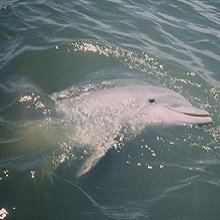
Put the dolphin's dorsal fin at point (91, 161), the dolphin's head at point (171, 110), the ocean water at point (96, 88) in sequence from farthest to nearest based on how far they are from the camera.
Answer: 1. the dolphin's head at point (171, 110)
2. the dolphin's dorsal fin at point (91, 161)
3. the ocean water at point (96, 88)

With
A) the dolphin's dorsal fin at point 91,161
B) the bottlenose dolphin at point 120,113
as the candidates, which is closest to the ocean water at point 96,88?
the dolphin's dorsal fin at point 91,161

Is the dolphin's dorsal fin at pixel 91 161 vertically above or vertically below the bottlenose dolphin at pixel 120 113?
below

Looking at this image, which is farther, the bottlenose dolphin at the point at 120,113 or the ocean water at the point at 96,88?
the bottlenose dolphin at the point at 120,113

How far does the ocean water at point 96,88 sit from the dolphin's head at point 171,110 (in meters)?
0.24

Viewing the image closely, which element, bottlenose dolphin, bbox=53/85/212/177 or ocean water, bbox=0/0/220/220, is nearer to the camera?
ocean water, bbox=0/0/220/220

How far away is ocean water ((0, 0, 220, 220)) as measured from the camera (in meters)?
6.19

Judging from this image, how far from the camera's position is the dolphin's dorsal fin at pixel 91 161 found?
6.53m

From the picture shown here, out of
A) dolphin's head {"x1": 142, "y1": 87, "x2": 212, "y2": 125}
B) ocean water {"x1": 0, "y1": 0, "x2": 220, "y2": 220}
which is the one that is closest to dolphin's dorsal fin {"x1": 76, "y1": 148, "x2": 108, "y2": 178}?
ocean water {"x1": 0, "y1": 0, "x2": 220, "y2": 220}

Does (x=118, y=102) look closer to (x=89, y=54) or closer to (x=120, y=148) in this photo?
(x=120, y=148)

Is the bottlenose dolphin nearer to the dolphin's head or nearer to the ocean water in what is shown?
the dolphin's head

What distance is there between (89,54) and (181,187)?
216 inches

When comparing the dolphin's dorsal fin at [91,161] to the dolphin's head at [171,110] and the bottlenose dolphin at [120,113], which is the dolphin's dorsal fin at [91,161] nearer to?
the bottlenose dolphin at [120,113]

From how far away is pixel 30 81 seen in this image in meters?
9.12

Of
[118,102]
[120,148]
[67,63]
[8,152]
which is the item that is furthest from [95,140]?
[67,63]
